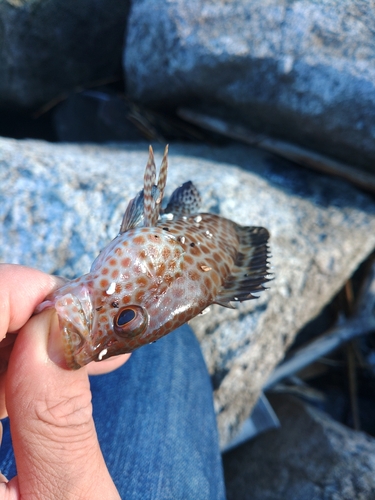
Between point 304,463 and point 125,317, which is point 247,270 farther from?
point 304,463

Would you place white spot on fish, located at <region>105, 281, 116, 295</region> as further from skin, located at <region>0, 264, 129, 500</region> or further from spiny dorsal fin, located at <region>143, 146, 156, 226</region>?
spiny dorsal fin, located at <region>143, 146, 156, 226</region>

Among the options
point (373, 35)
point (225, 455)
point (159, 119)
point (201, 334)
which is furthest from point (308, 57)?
point (225, 455)

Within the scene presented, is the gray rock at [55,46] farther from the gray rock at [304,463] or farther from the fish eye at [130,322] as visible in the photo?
the gray rock at [304,463]

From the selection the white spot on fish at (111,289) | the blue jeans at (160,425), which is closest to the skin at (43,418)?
the white spot on fish at (111,289)

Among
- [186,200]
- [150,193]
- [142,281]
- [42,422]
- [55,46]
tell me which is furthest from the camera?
[55,46]

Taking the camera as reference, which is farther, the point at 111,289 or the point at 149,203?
the point at 149,203

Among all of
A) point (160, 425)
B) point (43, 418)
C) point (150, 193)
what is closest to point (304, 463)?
point (160, 425)

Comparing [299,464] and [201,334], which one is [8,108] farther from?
[299,464]
